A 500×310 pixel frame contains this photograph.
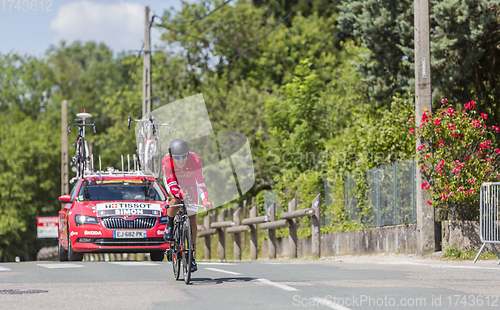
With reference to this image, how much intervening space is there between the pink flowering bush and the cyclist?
256 inches

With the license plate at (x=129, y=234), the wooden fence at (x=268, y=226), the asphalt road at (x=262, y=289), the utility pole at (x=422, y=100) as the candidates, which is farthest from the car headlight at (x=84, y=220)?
the utility pole at (x=422, y=100)

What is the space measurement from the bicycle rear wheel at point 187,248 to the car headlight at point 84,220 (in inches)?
212

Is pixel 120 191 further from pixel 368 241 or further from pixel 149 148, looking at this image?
pixel 368 241

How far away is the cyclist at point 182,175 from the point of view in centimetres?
972

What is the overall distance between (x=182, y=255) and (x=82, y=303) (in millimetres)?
1941

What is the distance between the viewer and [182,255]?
9.80 metres

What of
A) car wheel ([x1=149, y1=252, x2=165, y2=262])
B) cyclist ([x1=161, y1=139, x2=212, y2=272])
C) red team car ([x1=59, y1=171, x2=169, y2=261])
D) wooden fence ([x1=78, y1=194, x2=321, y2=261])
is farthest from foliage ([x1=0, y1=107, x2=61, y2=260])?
cyclist ([x1=161, y1=139, x2=212, y2=272])

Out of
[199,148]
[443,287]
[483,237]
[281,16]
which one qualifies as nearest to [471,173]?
[483,237]

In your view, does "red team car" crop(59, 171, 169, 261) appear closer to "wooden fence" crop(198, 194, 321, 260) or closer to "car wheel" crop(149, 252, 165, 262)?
"car wheel" crop(149, 252, 165, 262)

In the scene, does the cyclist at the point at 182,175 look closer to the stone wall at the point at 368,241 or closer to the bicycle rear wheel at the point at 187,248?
the bicycle rear wheel at the point at 187,248

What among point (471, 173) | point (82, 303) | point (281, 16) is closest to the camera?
point (82, 303)

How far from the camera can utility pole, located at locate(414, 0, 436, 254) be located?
50.7 feet

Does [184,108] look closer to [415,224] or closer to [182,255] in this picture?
[415,224]

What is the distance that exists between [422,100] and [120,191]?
21.0ft
